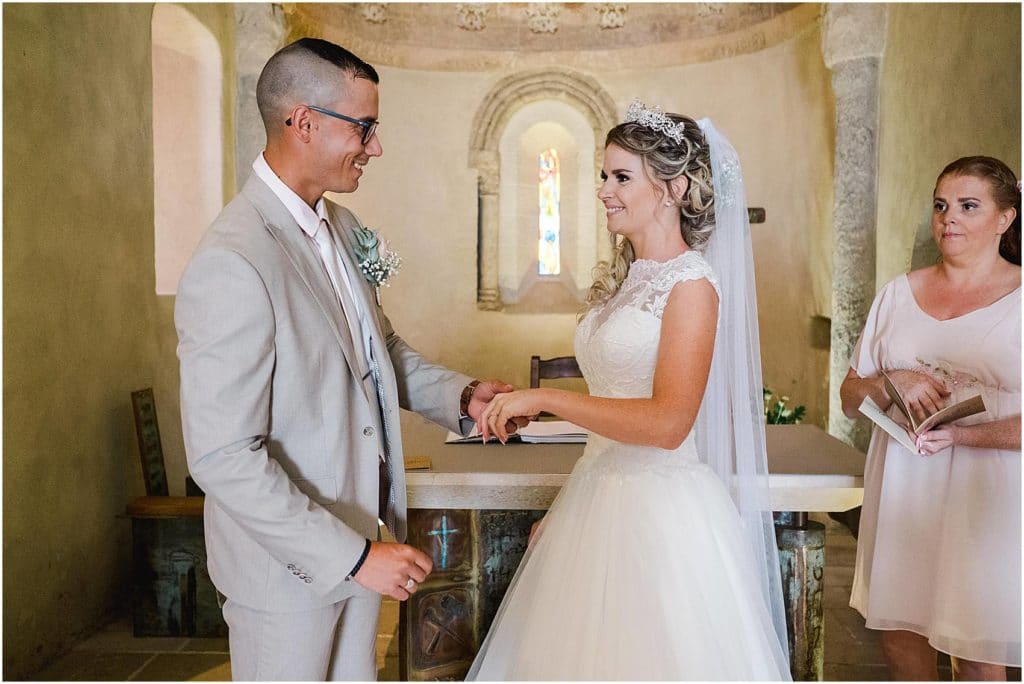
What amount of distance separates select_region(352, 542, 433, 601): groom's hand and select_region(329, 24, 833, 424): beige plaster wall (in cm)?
622

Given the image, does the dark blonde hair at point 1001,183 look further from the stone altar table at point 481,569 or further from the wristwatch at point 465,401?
the wristwatch at point 465,401

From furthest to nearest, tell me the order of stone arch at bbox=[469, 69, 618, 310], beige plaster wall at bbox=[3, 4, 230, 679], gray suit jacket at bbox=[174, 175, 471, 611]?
stone arch at bbox=[469, 69, 618, 310] < beige plaster wall at bbox=[3, 4, 230, 679] < gray suit jacket at bbox=[174, 175, 471, 611]

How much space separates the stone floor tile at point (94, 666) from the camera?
12.2ft

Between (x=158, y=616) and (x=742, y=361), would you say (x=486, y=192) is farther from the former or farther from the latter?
(x=742, y=361)

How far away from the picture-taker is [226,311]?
5.54ft

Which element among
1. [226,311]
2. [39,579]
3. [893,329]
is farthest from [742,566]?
[39,579]

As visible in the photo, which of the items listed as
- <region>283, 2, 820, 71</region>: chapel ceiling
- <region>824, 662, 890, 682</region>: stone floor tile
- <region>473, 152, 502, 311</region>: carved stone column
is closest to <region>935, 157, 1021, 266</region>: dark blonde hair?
<region>824, 662, 890, 682</region>: stone floor tile

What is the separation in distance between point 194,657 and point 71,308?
5.68 ft

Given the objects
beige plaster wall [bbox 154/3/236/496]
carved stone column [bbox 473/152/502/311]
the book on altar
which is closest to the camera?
the book on altar

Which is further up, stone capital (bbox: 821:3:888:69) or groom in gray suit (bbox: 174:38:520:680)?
stone capital (bbox: 821:3:888:69)

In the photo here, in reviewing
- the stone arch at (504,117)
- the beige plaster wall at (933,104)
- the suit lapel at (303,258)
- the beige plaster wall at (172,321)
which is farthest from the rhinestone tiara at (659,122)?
the stone arch at (504,117)

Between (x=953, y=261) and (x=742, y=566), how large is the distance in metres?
1.24

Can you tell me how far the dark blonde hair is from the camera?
2.60m

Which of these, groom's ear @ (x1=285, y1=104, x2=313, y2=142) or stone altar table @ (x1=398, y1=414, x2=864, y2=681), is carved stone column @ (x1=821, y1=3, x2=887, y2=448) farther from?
groom's ear @ (x1=285, y1=104, x2=313, y2=142)
